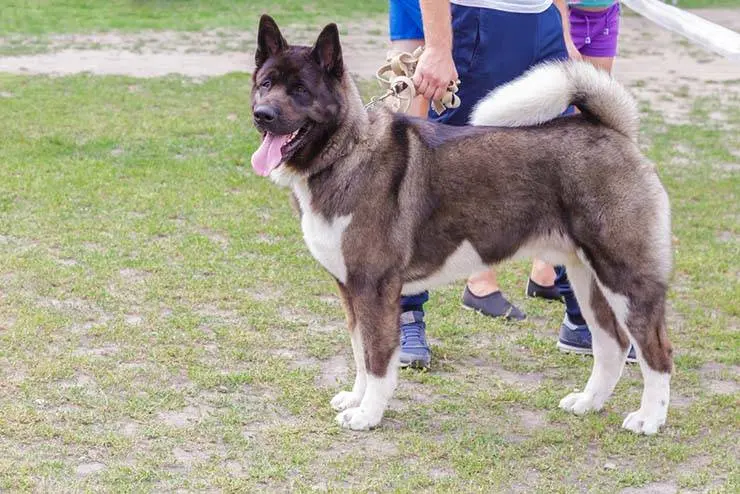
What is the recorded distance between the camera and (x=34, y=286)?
5996mm

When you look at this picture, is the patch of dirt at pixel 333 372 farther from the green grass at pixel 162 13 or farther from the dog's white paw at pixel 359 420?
the green grass at pixel 162 13

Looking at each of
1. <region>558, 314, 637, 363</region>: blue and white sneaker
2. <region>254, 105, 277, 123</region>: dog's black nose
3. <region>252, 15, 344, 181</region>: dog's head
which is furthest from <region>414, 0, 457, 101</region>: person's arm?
<region>558, 314, 637, 363</region>: blue and white sneaker

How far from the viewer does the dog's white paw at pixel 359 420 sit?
443 cm

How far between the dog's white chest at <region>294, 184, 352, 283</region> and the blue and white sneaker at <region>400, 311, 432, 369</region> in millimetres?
841

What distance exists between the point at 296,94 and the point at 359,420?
4.38ft

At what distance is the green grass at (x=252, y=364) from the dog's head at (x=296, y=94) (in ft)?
3.65

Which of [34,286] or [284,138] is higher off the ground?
[284,138]

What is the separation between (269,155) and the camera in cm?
423

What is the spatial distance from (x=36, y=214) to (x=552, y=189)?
416 cm

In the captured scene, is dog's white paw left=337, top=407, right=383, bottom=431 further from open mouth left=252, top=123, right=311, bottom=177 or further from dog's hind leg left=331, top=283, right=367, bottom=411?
open mouth left=252, top=123, right=311, bottom=177

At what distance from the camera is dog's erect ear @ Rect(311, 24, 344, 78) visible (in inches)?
166

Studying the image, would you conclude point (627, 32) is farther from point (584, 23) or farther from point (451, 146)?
point (451, 146)

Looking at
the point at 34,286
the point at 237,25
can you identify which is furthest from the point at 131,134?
the point at 237,25

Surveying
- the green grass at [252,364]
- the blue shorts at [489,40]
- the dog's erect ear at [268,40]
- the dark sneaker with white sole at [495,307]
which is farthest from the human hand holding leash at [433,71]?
the dark sneaker with white sole at [495,307]
